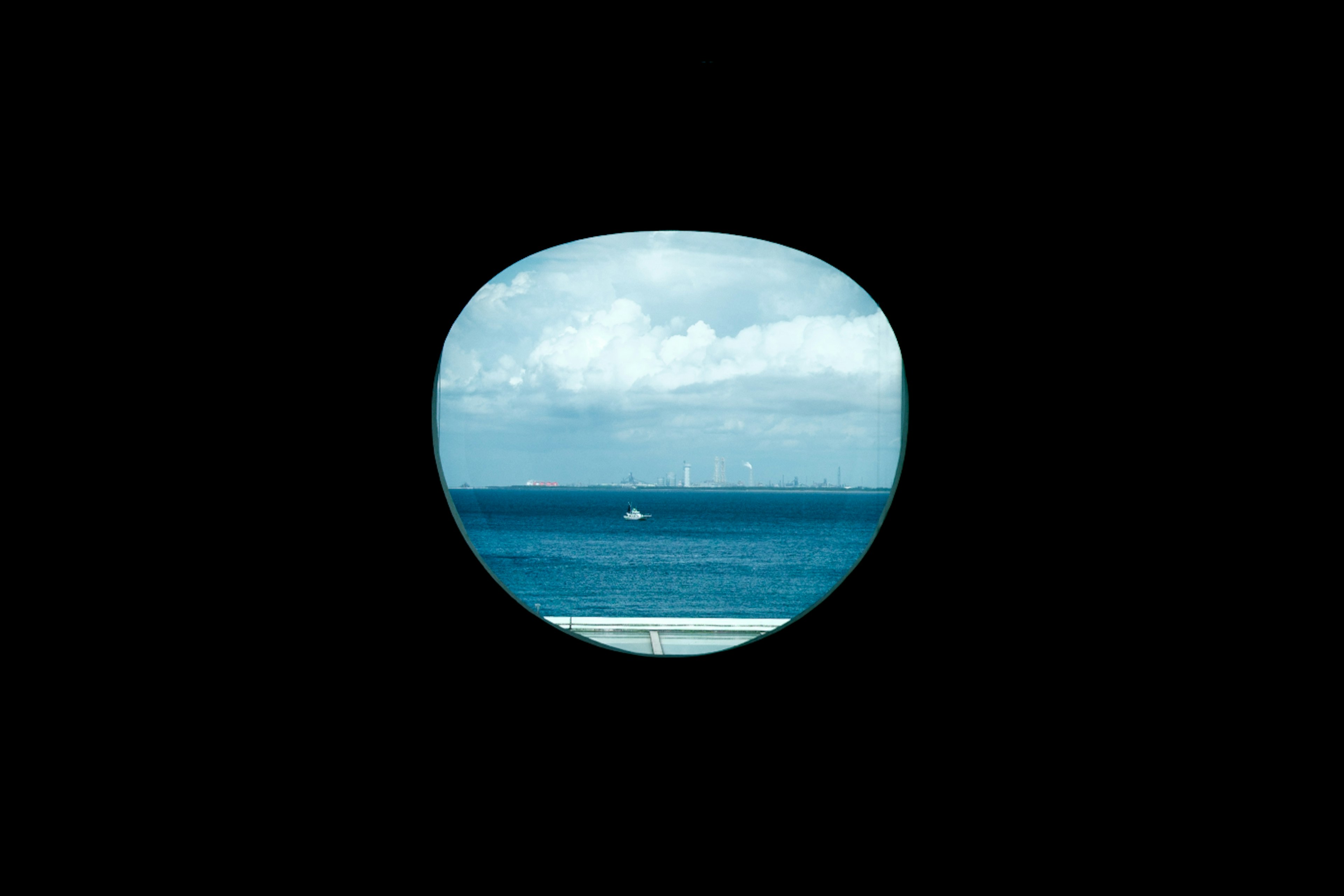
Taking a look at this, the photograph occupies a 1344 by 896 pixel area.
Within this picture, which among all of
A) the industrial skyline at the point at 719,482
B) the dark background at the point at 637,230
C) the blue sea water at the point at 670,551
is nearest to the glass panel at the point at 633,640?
the dark background at the point at 637,230

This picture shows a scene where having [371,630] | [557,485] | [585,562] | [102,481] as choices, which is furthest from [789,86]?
[557,485]

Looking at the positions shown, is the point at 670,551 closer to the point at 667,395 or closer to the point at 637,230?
the point at 667,395

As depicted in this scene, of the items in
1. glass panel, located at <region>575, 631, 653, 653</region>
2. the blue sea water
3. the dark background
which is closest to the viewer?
the dark background

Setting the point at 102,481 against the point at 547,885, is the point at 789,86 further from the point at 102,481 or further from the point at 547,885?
the point at 547,885

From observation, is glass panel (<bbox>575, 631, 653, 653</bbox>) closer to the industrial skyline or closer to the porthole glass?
the porthole glass

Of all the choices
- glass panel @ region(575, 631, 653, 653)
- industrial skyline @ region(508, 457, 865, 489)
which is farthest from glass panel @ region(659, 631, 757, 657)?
industrial skyline @ region(508, 457, 865, 489)

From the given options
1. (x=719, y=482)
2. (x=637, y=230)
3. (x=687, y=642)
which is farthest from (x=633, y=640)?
(x=719, y=482)

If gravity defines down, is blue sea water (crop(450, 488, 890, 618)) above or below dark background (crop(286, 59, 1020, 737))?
below
